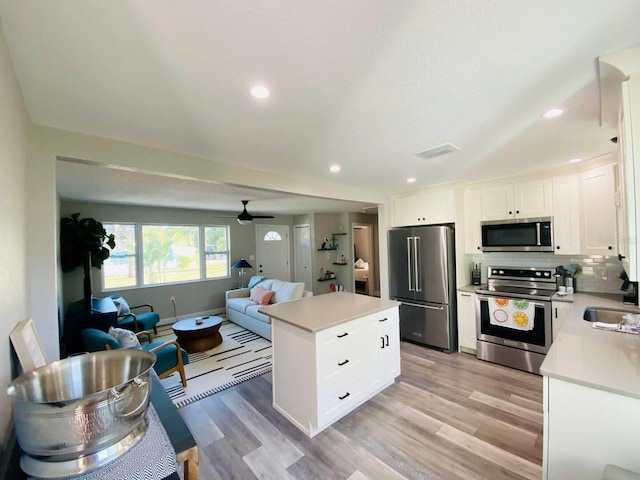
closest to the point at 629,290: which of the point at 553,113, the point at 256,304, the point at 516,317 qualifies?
the point at 516,317

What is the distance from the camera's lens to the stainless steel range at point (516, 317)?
9.91 ft

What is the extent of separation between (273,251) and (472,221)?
4.93 m

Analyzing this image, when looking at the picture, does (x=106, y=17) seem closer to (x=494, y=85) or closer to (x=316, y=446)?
(x=494, y=85)

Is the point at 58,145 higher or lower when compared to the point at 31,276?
higher

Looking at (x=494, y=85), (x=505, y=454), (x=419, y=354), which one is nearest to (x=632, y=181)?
(x=494, y=85)

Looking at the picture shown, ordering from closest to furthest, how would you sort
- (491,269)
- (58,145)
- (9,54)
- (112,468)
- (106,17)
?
(112,468)
(106,17)
(9,54)
(58,145)
(491,269)

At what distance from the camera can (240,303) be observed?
523cm

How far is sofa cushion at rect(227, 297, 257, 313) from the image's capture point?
16.6 ft

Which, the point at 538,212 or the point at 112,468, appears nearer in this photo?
the point at 112,468

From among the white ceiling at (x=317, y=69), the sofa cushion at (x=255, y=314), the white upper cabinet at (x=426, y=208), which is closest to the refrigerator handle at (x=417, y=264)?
the white upper cabinet at (x=426, y=208)

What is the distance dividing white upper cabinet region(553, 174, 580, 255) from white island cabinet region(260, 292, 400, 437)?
2040 mm

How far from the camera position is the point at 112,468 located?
0.84m

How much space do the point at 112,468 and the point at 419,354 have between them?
358cm

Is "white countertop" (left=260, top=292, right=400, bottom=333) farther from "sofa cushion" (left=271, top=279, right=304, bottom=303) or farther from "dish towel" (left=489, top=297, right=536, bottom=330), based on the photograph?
"sofa cushion" (left=271, top=279, right=304, bottom=303)
